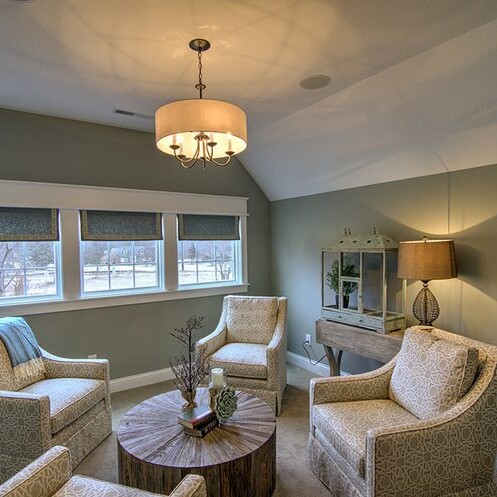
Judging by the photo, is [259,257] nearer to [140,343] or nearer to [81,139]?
[140,343]

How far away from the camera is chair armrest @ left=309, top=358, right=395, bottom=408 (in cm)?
231

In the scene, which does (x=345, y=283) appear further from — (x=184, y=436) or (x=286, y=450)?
(x=184, y=436)

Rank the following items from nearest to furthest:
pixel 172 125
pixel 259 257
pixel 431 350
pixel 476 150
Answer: pixel 172 125 → pixel 431 350 → pixel 476 150 → pixel 259 257

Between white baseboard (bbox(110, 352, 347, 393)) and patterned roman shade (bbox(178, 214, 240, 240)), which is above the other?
patterned roman shade (bbox(178, 214, 240, 240))

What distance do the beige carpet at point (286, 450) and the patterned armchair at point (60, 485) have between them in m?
0.98

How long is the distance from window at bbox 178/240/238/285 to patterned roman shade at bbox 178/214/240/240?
10cm

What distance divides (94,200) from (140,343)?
154 centimetres

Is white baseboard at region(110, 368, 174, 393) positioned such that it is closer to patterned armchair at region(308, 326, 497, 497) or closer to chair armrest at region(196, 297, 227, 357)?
chair armrest at region(196, 297, 227, 357)

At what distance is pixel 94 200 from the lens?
11.5 ft

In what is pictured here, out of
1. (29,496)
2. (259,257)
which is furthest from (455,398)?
(259,257)

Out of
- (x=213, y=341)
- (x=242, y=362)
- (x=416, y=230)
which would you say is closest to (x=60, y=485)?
(x=242, y=362)

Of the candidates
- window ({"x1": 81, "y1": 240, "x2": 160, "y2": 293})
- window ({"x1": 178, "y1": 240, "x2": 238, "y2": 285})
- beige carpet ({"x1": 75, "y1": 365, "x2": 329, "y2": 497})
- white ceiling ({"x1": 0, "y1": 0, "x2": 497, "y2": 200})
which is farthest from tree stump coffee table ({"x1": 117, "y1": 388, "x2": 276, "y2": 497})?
white ceiling ({"x1": 0, "y1": 0, "x2": 497, "y2": 200})

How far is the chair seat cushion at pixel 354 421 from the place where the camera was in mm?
1872


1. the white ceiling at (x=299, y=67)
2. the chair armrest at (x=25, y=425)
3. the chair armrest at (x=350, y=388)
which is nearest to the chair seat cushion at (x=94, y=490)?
the chair armrest at (x=25, y=425)
